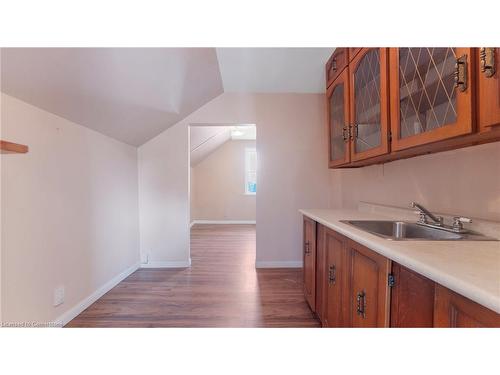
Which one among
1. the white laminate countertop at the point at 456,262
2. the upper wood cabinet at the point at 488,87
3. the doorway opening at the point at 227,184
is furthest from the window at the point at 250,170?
the upper wood cabinet at the point at 488,87

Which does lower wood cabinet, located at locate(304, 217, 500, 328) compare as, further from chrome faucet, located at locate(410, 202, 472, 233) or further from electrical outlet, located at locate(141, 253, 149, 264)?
electrical outlet, located at locate(141, 253, 149, 264)

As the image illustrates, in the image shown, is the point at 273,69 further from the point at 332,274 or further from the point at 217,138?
the point at 217,138

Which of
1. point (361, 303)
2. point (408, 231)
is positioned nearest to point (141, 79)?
point (361, 303)

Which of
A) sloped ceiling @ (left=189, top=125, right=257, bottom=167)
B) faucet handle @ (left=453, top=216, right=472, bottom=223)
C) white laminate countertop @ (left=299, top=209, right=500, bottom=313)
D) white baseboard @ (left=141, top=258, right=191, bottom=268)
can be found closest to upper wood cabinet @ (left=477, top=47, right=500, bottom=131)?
white laminate countertop @ (left=299, top=209, right=500, bottom=313)

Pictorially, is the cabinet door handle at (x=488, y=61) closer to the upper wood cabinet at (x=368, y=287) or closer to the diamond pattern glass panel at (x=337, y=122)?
the upper wood cabinet at (x=368, y=287)

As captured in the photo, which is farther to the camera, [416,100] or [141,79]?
[141,79]

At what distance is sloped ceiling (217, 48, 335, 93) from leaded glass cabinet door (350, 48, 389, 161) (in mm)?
868

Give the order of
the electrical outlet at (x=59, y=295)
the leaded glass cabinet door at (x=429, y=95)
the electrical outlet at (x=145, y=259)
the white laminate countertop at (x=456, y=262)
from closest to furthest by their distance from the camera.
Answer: the white laminate countertop at (x=456, y=262), the leaded glass cabinet door at (x=429, y=95), the electrical outlet at (x=59, y=295), the electrical outlet at (x=145, y=259)

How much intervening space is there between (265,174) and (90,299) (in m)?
2.12

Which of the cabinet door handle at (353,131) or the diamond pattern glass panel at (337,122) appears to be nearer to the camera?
the cabinet door handle at (353,131)

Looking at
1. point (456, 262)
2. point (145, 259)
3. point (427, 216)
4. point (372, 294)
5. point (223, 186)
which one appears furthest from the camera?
point (223, 186)

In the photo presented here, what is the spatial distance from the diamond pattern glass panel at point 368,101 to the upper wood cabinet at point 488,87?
24.0 inches

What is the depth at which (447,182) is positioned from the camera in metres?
1.24

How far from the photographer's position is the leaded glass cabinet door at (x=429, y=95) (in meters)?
0.77
